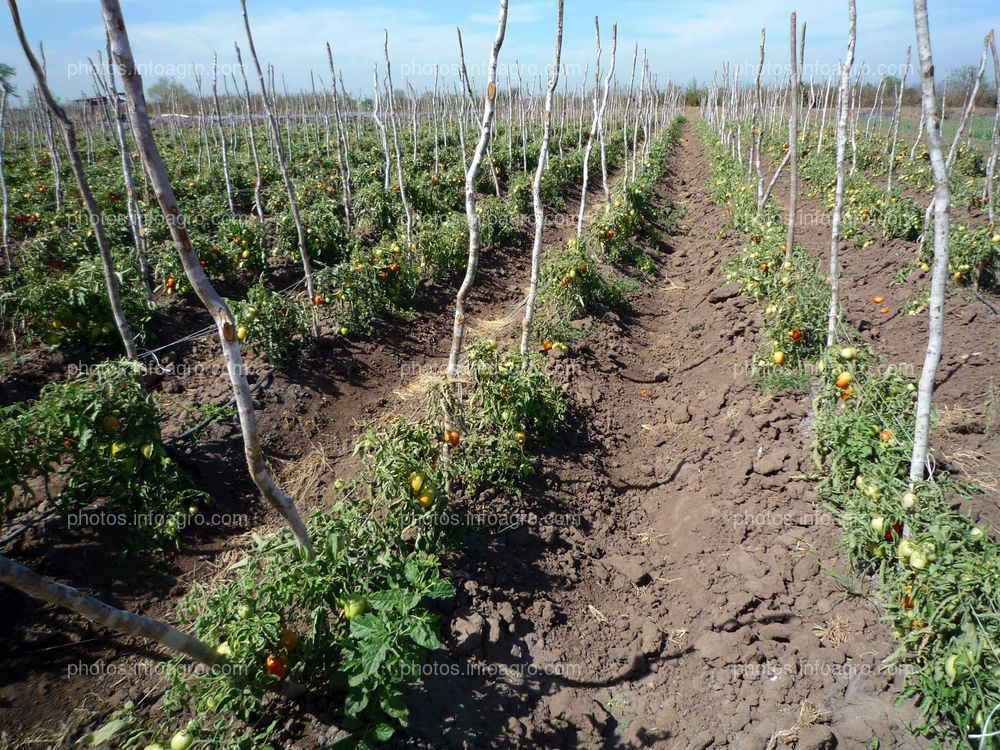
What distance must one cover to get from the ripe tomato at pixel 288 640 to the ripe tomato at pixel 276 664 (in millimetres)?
44

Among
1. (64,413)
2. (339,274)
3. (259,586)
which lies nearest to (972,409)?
(259,586)

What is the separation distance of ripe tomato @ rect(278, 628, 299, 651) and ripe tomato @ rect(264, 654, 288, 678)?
0.14 ft

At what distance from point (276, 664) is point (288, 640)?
0.35 feet

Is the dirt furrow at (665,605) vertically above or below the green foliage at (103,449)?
below

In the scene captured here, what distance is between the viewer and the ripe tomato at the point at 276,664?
2332mm

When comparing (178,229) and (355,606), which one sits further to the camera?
(355,606)

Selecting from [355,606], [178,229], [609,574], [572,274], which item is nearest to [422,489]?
[355,606]

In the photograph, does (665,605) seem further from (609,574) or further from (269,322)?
(269,322)

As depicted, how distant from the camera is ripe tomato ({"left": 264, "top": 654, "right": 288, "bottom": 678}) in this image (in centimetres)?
233

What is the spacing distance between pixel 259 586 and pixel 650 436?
386 cm

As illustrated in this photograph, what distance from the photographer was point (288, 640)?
2420 millimetres

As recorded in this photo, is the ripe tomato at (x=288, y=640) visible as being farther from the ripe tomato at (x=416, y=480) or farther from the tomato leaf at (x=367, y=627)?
the ripe tomato at (x=416, y=480)

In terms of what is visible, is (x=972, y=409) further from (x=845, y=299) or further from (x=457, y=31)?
(x=457, y=31)

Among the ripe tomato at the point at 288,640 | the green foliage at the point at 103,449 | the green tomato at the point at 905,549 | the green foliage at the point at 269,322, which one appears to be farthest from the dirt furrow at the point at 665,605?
the green foliage at the point at 269,322
